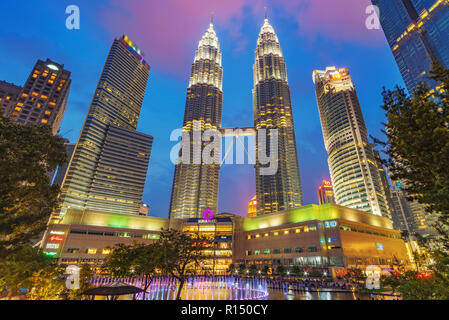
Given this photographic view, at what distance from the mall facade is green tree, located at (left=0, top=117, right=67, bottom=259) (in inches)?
2422

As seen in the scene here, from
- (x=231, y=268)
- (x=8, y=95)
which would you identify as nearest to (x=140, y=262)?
(x=231, y=268)

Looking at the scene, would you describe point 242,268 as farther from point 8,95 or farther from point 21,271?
point 8,95

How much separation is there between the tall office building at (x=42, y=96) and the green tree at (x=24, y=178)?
137942 mm

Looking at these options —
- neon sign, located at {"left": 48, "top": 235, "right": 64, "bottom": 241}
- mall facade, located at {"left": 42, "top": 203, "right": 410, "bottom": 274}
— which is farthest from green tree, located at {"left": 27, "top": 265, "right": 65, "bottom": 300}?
neon sign, located at {"left": 48, "top": 235, "right": 64, "bottom": 241}

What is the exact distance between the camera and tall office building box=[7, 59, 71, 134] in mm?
132125

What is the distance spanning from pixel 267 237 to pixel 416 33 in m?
166

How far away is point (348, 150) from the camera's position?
6334 inches

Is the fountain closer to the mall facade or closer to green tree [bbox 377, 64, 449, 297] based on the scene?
Answer: the mall facade

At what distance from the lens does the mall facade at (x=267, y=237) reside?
85.3 metres

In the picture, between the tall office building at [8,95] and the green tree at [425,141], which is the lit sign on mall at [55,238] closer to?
the tall office building at [8,95]

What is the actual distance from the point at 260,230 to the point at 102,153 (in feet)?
445

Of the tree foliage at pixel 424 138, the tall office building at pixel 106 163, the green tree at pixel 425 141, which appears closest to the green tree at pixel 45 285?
the green tree at pixel 425 141

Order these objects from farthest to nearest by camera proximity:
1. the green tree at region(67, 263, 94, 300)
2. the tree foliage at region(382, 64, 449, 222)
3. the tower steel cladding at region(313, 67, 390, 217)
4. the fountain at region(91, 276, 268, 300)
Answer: the tower steel cladding at region(313, 67, 390, 217)
the fountain at region(91, 276, 268, 300)
the green tree at region(67, 263, 94, 300)
the tree foliage at region(382, 64, 449, 222)
